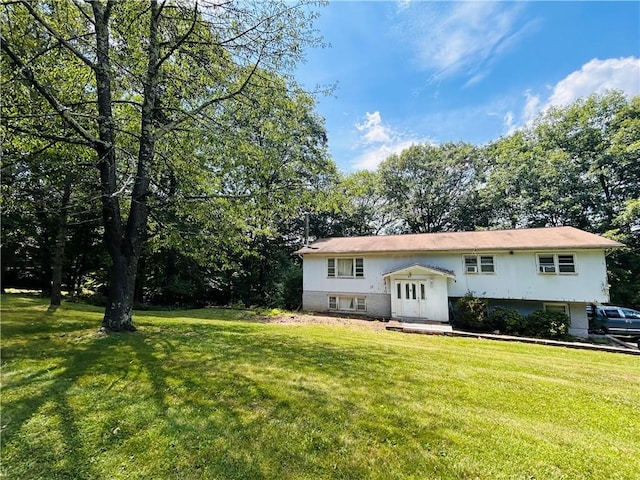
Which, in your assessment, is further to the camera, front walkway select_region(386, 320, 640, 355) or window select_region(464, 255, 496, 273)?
window select_region(464, 255, 496, 273)

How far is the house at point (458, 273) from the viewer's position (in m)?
14.6

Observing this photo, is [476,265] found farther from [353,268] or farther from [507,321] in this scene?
[353,268]

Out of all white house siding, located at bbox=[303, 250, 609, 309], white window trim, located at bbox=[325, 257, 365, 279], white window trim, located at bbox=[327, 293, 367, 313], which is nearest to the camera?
white house siding, located at bbox=[303, 250, 609, 309]

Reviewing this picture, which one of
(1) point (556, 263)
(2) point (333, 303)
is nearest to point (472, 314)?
(1) point (556, 263)

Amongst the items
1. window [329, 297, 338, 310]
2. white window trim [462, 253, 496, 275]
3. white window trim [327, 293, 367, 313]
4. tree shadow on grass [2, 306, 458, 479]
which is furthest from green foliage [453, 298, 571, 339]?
tree shadow on grass [2, 306, 458, 479]

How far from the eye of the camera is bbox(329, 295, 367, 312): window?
18.5 meters

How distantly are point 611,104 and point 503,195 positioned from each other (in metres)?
10.7

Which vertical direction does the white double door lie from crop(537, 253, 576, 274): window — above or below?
below

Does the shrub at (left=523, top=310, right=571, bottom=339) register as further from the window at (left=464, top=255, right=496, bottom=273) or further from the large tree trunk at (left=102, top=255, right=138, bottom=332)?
the large tree trunk at (left=102, top=255, right=138, bottom=332)

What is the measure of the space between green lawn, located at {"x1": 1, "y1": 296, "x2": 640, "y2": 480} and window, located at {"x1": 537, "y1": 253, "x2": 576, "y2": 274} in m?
9.75

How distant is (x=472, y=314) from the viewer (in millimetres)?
14750

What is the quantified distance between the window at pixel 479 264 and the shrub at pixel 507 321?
2187 mm

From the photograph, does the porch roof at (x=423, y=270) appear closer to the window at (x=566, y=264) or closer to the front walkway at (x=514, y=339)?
the front walkway at (x=514, y=339)

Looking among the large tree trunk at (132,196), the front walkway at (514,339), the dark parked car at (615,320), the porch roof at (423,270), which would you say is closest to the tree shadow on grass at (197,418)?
the large tree trunk at (132,196)
